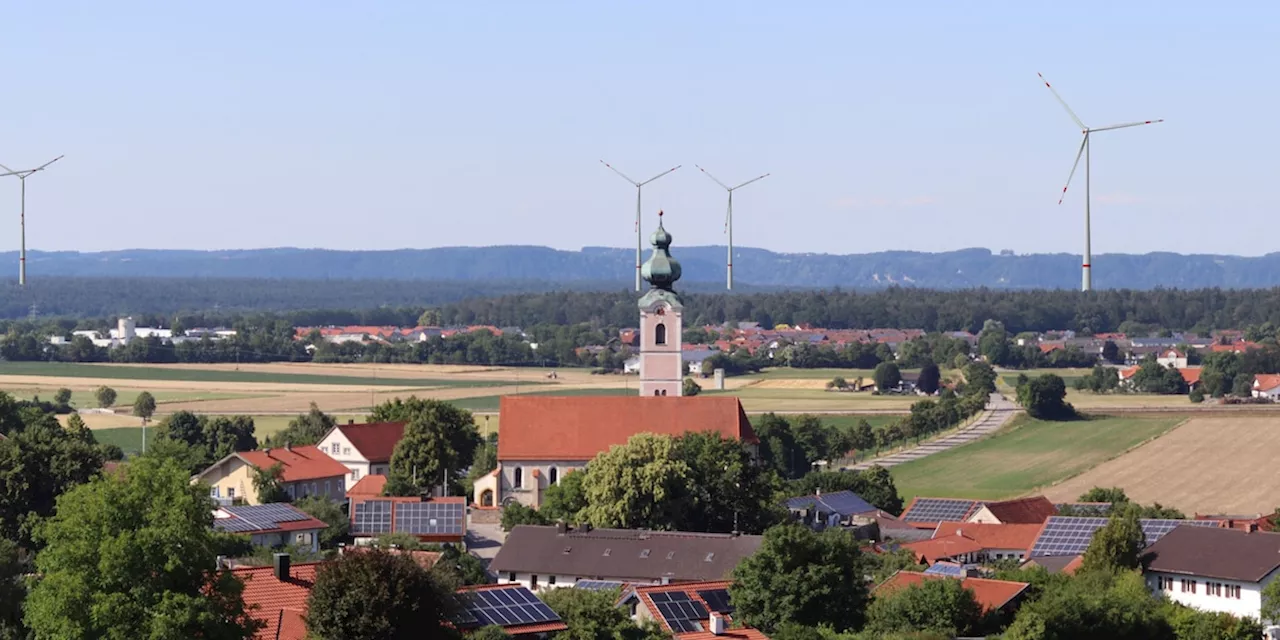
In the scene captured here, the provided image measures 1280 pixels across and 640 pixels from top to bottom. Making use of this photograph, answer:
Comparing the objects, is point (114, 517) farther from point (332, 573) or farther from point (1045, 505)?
point (1045, 505)

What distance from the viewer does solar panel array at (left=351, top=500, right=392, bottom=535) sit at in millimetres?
68250

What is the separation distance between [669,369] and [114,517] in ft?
172

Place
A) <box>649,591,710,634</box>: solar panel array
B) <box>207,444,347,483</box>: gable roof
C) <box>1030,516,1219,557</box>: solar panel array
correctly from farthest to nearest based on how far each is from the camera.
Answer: <box>207,444,347,483</box>: gable roof → <box>1030,516,1219,557</box>: solar panel array → <box>649,591,710,634</box>: solar panel array

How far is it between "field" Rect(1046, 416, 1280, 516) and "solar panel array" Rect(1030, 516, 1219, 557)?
18158 millimetres

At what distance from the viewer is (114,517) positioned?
3809cm

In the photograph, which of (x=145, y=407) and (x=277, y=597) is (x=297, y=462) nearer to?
(x=277, y=597)

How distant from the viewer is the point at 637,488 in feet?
225

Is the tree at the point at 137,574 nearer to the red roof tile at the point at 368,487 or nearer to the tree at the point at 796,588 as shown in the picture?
the tree at the point at 796,588

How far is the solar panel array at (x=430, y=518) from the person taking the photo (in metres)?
68.8

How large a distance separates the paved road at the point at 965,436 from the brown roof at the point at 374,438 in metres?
23.3

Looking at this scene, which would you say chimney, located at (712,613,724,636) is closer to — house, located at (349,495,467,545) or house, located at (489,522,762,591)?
house, located at (489,522,762,591)

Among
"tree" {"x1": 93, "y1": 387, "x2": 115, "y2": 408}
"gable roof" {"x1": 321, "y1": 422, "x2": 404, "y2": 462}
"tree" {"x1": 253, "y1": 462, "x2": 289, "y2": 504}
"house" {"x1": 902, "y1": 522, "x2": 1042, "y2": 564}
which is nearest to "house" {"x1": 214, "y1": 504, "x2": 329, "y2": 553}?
"tree" {"x1": 253, "y1": 462, "x2": 289, "y2": 504}

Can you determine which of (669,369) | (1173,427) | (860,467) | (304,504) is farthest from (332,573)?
(1173,427)

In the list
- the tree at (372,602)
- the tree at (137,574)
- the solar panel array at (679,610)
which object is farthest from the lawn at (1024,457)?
the tree at (137,574)
